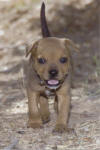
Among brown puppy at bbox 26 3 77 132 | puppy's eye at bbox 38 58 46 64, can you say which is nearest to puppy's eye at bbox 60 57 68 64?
brown puppy at bbox 26 3 77 132

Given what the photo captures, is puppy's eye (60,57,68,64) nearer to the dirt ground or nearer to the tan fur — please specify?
the tan fur

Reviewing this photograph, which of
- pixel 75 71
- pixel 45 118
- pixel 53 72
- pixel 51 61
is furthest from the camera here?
pixel 75 71

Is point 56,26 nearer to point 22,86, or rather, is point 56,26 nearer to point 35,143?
point 22,86

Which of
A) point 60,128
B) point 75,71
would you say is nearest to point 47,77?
point 60,128

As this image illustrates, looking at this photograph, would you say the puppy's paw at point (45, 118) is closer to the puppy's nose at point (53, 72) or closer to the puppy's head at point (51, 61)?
the puppy's head at point (51, 61)

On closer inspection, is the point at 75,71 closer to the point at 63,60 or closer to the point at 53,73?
the point at 63,60

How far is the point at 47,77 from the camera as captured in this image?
5.46 m

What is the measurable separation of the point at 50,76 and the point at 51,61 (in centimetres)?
21

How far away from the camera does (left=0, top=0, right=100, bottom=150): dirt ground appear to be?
17.3 feet

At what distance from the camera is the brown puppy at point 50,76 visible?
5.52 meters

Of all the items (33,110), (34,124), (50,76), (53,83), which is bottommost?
(34,124)

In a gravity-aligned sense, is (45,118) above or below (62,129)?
below

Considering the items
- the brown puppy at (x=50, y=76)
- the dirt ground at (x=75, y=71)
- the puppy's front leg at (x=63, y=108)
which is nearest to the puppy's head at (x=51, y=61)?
the brown puppy at (x=50, y=76)

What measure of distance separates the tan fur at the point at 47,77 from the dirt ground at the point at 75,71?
0.19 metres
